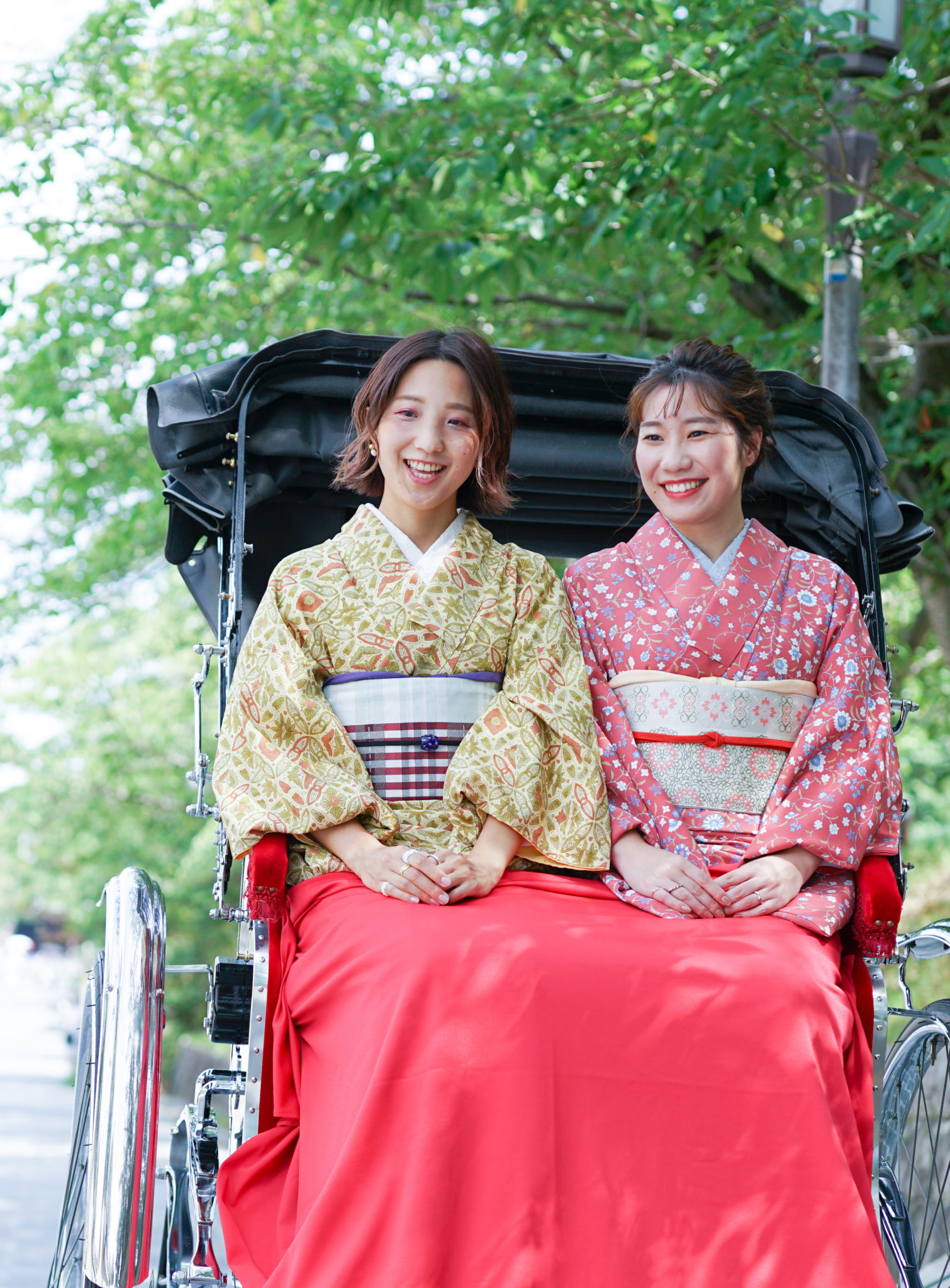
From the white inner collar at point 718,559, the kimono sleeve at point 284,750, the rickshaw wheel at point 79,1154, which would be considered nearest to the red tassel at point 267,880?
the kimono sleeve at point 284,750

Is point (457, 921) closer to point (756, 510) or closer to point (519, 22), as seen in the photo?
point (756, 510)

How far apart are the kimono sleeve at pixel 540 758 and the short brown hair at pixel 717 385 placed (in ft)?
1.88

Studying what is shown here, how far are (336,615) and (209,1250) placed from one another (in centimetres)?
119

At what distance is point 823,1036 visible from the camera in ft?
6.70

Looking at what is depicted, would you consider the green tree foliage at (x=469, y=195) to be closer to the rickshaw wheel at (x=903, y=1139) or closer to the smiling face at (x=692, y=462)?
the smiling face at (x=692, y=462)

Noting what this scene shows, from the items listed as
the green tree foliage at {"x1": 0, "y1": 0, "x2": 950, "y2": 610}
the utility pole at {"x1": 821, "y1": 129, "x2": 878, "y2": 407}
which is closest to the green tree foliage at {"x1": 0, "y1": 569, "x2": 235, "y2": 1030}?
the green tree foliage at {"x1": 0, "y1": 0, "x2": 950, "y2": 610}

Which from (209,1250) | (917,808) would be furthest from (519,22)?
(917,808)

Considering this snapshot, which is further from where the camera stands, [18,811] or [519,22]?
[18,811]

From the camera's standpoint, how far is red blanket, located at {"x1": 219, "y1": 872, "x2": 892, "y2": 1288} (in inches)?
72.3

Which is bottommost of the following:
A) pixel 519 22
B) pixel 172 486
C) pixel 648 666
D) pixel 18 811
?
pixel 18 811

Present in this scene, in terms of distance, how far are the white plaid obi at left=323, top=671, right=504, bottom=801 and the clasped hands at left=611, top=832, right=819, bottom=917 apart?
1.36ft

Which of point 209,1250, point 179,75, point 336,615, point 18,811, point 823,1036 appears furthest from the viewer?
point 18,811

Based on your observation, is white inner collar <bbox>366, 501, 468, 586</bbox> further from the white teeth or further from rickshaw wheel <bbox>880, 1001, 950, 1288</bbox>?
rickshaw wheel <bbox>880, 1001, 950, 1288</bbox>

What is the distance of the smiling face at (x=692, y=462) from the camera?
271cm
